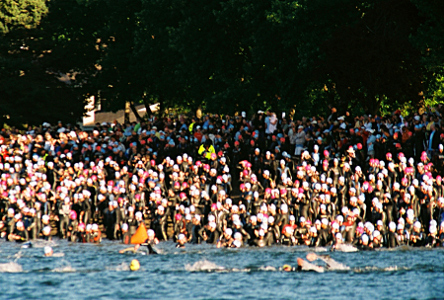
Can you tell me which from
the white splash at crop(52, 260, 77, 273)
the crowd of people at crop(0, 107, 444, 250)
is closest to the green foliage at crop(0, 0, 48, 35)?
the crowd of people at crop(0, 107, 444, 250)

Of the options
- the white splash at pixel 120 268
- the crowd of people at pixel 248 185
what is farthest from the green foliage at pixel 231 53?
the white splash at pixel 120 268

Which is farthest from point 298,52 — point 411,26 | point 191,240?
point 191,240

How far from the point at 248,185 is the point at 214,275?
4.08 metres

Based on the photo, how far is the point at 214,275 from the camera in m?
29.3

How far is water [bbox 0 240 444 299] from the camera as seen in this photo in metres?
27.0

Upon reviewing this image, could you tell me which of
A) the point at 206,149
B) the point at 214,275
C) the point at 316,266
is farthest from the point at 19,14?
the point at 316,266

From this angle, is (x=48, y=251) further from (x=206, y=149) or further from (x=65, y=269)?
(x=206, y=149)

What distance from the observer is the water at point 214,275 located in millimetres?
27016

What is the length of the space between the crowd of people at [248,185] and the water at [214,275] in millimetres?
545

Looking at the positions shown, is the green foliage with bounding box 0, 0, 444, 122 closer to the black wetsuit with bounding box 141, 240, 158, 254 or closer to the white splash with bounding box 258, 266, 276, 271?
the white splash with bounding box 258, 266, 276, 271

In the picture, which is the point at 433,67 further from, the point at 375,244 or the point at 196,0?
the point at 196,0

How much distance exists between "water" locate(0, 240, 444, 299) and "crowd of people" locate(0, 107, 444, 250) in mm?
545

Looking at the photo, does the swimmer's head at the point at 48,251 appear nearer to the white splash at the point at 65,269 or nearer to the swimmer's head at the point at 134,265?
the white splash at the point at 65,269

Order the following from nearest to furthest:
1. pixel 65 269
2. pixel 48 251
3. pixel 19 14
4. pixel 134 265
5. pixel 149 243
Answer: pixel 134 265 → pixel 65 269 → pixel 48 251 → pixel 149 243 → pixel 19 14
